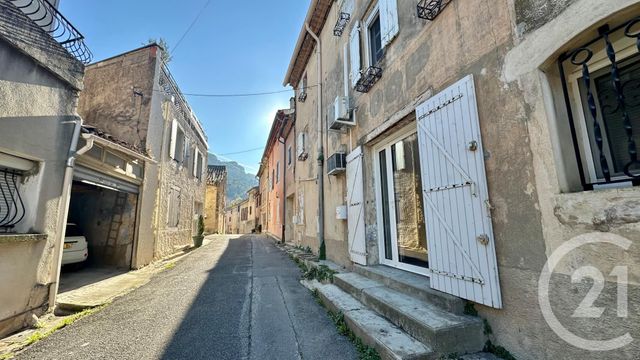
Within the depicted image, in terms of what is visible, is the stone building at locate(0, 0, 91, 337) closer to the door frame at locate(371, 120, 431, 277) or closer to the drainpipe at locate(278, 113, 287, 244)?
the door frame at locate(371, 120, 431, 277)

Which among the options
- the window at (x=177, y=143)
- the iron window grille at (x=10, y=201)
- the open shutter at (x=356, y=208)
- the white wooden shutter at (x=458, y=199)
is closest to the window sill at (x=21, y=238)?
the iron window grille at (x=10, y=201)

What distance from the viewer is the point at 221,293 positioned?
191 inches

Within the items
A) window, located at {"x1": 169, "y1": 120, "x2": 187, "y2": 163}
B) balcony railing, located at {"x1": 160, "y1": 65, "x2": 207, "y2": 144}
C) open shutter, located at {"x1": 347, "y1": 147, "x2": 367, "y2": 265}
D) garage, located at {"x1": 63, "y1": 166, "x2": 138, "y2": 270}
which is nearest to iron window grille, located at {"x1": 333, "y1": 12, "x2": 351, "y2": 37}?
open shutter, located at {"x1": 347, "y1": 147, "x2": 367, "y2": 265}

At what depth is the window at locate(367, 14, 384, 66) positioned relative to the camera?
190 inches

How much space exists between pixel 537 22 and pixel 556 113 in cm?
74

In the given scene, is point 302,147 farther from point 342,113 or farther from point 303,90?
point 342,113

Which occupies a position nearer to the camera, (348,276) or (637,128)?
(637,128)

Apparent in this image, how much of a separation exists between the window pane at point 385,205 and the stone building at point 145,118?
20.9ft

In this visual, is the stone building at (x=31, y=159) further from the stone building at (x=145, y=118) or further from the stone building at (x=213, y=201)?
the stone building at (x=213, y=201)

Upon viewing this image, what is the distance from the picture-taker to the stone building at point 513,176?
169 cm

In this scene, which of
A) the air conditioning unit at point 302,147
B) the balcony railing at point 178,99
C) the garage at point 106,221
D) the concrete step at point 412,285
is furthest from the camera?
the air conditioning unit at point 302,147

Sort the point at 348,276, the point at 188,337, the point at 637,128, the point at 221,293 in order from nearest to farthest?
the point at 637,128, the point at 188,337, the point at 348,276, the point at 221,293

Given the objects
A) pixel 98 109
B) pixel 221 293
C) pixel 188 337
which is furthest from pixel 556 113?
pixel 98 109

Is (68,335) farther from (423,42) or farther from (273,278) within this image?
(423,42)
